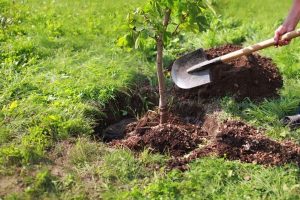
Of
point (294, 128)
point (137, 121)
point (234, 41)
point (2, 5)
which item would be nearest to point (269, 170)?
point (294, 128)

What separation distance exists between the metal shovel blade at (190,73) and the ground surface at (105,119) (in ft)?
0.70

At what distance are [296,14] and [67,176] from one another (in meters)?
2.41

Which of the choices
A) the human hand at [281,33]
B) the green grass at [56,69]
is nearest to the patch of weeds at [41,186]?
the green grass at [56,69]

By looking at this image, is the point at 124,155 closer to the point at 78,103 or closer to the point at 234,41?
the point at 78,103

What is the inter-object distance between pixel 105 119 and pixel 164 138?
0.87 metres

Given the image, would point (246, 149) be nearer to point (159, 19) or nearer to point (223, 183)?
point (223, 183)

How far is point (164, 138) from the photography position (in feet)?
13.8

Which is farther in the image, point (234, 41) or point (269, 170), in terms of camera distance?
point (234, 41)

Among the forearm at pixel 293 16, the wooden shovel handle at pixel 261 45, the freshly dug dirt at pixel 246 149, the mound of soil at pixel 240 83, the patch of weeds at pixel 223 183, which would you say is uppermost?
the forearm at pixel 293 16

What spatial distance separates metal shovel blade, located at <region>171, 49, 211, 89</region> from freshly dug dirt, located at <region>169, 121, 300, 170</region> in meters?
0.76

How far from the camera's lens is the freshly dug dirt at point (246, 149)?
3.90m

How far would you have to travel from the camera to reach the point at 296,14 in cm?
414

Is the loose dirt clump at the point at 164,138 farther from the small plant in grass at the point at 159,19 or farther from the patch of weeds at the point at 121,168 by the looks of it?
the small plant in grass at the point at 159,19

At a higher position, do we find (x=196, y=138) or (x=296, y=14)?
(x=296, y=14)
